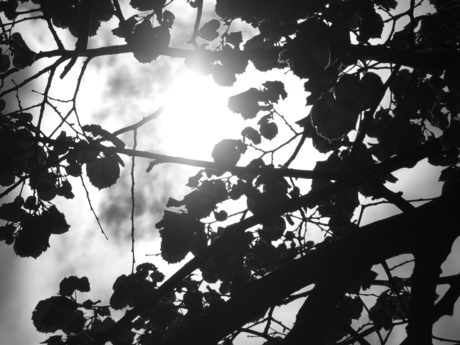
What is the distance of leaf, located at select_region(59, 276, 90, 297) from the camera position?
262 cm

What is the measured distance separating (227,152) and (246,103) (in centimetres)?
47

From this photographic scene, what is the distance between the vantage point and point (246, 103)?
333 centimetres

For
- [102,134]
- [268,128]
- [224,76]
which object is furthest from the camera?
[268,128]

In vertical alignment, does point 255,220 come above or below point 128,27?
below

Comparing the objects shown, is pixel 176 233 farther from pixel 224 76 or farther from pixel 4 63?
pixel 4 63

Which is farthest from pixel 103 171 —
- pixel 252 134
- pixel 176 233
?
pixel 252 134

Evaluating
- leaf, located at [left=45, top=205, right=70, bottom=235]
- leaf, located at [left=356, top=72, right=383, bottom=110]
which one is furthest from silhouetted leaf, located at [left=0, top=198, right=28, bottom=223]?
leaf, located at [left=356, top=72, right=383, bottom=110]

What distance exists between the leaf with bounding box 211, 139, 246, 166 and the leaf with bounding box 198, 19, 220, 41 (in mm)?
912

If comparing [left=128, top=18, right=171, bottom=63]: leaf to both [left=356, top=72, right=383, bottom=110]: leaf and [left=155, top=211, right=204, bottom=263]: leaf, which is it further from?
[left=356, top=72, right=383, bottom=110]: leaf

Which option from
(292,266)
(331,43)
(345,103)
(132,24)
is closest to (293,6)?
(331,43)

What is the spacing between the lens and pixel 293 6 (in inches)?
68.7

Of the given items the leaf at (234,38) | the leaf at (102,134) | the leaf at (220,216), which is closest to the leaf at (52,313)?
the leaf at (102,134)

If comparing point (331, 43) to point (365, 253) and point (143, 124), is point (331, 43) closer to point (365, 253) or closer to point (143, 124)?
point (365, 253)

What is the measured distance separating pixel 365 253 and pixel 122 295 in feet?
6.24
